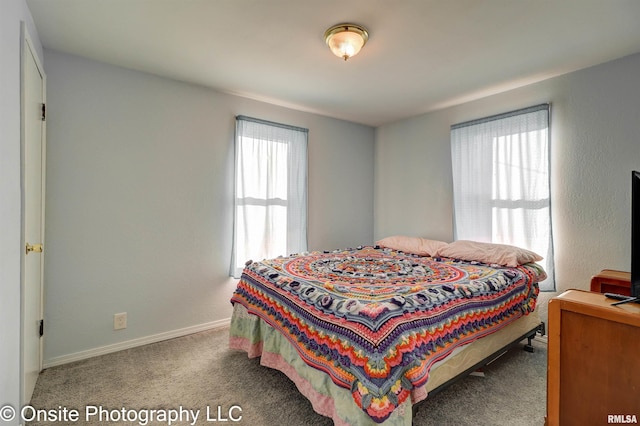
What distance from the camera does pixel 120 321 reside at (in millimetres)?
2498

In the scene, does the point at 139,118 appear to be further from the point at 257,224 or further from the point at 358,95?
the point at 358,95

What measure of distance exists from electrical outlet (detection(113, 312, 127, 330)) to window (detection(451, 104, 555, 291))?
133 inches

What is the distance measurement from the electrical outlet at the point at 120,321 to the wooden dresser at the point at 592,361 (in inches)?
116

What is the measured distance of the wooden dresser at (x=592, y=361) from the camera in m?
1.11

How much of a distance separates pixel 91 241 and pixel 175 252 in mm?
645

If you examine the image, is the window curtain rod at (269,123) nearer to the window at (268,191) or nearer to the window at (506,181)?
A: the window at (268,191)

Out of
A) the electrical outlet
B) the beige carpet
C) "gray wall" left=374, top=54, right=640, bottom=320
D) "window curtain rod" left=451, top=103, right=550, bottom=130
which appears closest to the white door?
the beige carpet

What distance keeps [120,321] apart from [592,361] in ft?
10.2

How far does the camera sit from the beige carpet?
1684mm

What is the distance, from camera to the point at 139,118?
102 inches

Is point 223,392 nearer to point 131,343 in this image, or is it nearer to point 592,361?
point 131,343

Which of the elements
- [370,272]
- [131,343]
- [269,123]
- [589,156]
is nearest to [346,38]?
[269,123]

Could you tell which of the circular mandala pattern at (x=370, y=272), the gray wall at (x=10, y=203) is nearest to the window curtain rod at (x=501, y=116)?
the circular mandala pattern at (x=370, y=272)

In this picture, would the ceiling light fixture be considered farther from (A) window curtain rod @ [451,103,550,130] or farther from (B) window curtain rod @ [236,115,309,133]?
(A) window curtain rod @ [451,103,550,130]
